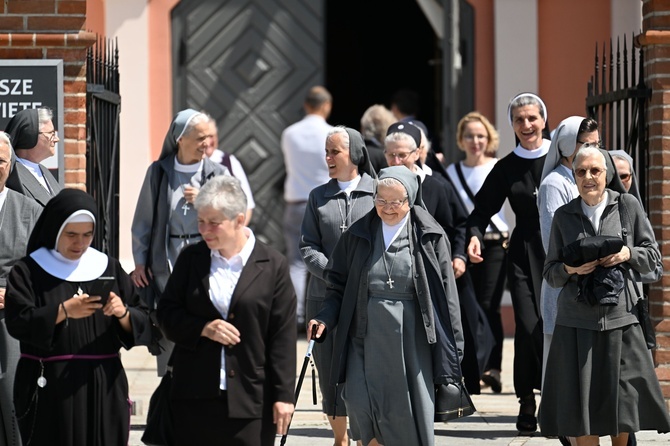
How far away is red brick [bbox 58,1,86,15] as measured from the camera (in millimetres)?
8664

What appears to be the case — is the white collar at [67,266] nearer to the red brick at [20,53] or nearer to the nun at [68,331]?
the nun at [68,331]

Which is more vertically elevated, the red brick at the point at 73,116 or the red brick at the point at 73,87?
the red brick at the point at 73,87

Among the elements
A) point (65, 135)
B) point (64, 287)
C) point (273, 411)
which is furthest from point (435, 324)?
point (65, 135)

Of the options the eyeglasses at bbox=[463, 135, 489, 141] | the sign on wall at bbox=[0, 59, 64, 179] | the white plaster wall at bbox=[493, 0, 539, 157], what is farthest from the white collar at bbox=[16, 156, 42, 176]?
the white plaster wall at bbox=[493, 0, 539, 157]

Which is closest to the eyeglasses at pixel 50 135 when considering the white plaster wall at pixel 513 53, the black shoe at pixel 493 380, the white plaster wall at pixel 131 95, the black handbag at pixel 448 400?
the black handbag at pixel 448 400

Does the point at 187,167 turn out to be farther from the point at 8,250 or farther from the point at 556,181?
the point at 556,181

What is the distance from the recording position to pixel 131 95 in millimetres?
12742

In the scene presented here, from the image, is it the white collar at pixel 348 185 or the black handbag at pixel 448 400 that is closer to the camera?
the black handbag at pixel 448 400

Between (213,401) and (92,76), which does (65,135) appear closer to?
(92,76)

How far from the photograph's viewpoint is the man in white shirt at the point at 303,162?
1222 centimetres

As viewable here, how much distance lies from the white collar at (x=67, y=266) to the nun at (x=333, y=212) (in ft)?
6.32

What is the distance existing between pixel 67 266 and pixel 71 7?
287 cm

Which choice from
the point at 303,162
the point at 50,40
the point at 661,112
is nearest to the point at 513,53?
the point at 303,162

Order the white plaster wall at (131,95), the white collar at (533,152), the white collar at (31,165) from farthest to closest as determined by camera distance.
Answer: the white plaster wall at (131,95) < the white collar at (533,152) < the white collar at (31,165)
